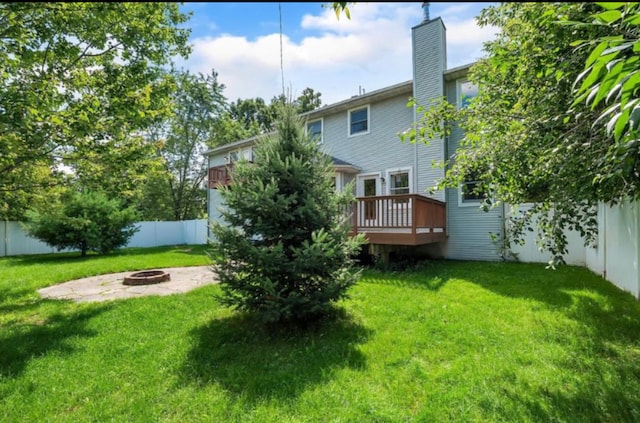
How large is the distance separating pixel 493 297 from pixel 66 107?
7909 mm

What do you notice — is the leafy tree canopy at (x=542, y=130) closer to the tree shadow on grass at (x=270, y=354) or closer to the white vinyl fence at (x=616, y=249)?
the white vinyl fence at (x=616, y=249)

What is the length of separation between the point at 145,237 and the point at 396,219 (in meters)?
15.8

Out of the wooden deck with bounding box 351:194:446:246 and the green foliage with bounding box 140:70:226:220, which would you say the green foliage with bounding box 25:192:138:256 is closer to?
the wooden deck with bounding box 351:194:446:246

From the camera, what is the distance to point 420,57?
10.5 m

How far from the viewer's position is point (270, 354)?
4016 mm

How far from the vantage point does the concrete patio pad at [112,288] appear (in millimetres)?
6578

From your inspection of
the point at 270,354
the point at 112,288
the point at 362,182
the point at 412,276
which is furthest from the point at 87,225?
the point at 412,276

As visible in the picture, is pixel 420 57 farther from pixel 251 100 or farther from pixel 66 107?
pixel 251 100

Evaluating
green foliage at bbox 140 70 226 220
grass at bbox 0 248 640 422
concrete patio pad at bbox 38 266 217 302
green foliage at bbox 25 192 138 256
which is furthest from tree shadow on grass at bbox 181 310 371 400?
green foliage at bbox 140 70 226 220

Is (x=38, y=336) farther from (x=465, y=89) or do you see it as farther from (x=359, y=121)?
(x=465, y=89)

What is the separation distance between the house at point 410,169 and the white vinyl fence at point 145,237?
953 cm

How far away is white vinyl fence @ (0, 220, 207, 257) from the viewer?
49.0 ft

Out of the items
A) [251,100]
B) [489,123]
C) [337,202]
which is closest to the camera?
[489,123]

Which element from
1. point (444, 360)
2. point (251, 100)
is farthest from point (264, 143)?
point (251, 100)
